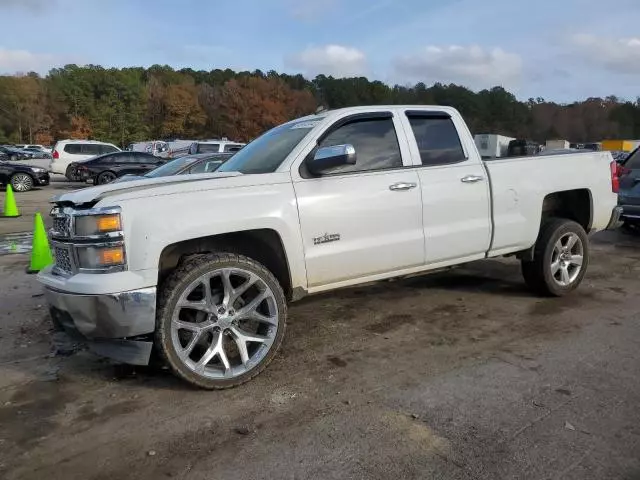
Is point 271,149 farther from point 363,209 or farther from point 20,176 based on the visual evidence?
point 20,176

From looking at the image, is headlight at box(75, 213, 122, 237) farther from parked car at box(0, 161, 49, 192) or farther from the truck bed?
parked car at box(0, 161, 49, 192)

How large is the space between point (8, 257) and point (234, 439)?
6.85 m

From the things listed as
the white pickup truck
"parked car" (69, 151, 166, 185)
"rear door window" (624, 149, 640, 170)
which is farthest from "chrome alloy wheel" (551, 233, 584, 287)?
"parked car" (69, 151, 166, 185)

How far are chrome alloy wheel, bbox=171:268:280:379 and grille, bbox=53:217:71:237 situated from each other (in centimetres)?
86

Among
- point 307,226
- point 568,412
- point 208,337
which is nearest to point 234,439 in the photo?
point 208,337

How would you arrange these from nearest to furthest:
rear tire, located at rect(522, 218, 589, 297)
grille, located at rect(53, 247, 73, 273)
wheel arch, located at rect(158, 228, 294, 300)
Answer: grille, located at rect(53, 247, 73, 273) < wheel arch, located at rect(158, 228, 294, 300) < rear tire, located at rect(522, 218, 589, 297)

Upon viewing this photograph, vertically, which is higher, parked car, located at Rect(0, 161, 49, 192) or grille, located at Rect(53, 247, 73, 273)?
parked car, located at Rect(0, 161, 49, 192)

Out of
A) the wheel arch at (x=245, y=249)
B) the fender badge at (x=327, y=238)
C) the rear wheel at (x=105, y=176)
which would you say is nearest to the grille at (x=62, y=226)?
the wheel arch at (x=245, y=249)

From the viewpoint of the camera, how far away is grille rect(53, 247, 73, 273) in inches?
146

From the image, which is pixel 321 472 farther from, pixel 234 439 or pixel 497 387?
pixel 497 387

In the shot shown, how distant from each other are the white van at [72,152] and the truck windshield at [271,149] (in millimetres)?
→ 24909

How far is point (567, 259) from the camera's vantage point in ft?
18.9

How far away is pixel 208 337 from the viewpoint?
3.90 metres

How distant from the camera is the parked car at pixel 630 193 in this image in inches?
358
